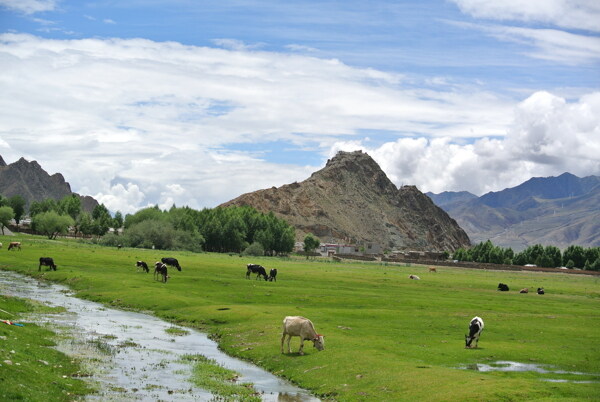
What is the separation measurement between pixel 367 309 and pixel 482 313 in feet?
43.4

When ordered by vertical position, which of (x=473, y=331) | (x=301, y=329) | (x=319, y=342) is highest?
(x=473, y=331)

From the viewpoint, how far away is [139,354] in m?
37.1

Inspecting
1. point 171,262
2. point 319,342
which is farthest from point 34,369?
point 171,262

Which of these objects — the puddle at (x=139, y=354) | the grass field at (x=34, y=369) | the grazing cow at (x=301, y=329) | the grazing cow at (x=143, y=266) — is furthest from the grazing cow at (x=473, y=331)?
the grazing cow at (x=143, y=266)

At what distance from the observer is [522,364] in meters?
38.5

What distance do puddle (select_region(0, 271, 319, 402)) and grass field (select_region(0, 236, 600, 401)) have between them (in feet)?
5.43

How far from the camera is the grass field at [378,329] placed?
100 feet

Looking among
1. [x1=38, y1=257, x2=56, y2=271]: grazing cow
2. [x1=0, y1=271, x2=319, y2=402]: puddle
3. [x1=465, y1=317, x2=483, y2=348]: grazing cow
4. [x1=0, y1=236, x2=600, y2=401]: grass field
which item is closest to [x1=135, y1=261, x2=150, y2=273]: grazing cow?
[x1=0, y1=236, x2=600, y2=401]: grass field

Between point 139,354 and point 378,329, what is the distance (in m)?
20.5

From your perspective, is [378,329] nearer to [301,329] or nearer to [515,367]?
[301,329]

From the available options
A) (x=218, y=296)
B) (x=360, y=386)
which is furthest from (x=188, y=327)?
(x=360, y=386)

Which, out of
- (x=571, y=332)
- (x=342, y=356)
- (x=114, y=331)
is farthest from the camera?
(x=571, y=332)

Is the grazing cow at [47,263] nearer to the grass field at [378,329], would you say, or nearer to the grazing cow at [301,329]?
the grass field at [378,329]

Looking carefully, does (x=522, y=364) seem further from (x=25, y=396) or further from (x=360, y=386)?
(x=25, y=396)
